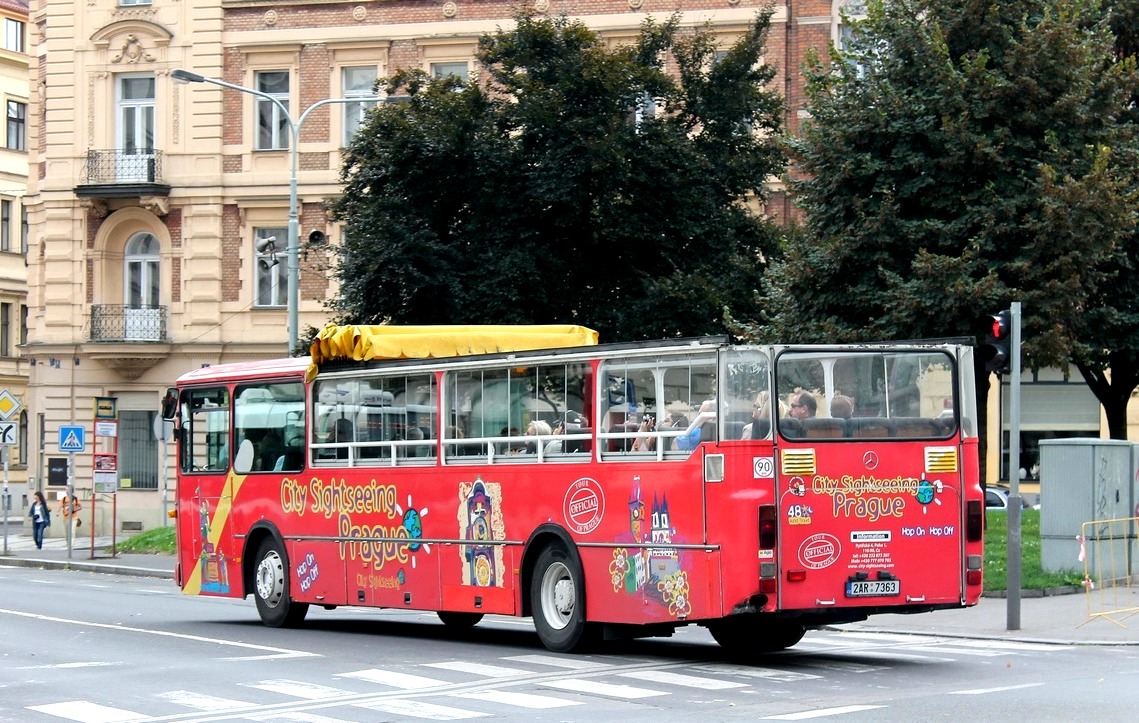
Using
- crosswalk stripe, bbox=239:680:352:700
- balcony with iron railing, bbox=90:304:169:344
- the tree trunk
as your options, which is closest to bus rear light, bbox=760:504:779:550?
crosswalk stripe, bbox=239:680:352:700

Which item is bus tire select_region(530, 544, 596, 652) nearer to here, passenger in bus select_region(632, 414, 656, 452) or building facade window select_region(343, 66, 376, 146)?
passenger in bus select_region(632, 414, 656, 452)

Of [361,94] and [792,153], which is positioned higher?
[361,94]

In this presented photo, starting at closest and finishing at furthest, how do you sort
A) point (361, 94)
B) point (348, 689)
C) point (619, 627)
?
point (348, 689) → point (619, 627) → point (361, 94)

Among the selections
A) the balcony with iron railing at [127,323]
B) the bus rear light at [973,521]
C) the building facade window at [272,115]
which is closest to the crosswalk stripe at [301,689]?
the bus rear light at [973,521]

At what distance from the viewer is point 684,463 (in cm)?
1425

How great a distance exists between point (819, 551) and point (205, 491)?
9.43 meters

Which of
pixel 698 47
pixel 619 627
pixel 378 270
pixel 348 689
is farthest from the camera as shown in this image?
pixel 698 47

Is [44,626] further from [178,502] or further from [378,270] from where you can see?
[378,270]

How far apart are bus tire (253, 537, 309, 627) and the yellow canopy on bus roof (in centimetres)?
221

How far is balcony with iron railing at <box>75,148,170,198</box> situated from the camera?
44219 millimetres

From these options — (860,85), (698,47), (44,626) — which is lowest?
(44,626)

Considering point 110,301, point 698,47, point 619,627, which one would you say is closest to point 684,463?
point 619,627

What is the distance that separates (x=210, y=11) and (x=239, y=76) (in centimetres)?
179

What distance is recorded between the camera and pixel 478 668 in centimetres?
→ 1475
